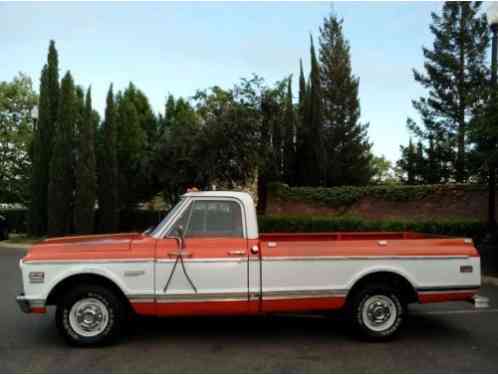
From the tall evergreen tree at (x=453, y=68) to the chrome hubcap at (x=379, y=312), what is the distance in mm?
28317

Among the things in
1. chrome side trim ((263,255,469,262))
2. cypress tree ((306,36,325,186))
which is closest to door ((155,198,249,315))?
chrome side trim ((263,255,469,262))

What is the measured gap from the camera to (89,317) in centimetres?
513

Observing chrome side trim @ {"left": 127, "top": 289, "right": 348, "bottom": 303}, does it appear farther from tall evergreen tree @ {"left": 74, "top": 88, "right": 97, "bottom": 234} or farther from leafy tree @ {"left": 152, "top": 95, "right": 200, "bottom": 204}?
tall evergreen tree @ {"left": 74, "top": 88, "right": 97, "bottom": 234}

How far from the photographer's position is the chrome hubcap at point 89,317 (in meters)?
5.11

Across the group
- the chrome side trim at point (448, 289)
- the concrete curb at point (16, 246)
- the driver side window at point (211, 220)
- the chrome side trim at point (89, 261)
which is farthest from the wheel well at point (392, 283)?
the concrete curb at point (16, 246)

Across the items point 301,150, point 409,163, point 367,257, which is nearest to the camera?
point 367,257

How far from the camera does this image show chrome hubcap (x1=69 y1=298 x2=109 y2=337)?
5.11 meters

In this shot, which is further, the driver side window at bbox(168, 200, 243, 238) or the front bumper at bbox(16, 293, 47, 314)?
the driver side window at bbox(168, 200, 243, 238)

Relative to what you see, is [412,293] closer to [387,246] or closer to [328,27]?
[387,246]

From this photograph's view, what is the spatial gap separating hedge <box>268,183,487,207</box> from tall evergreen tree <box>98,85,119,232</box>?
837 cm

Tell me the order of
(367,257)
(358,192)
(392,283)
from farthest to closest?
1. (358,192)
2. (392,283)
3. (367,257)

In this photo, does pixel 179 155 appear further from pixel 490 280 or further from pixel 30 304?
pixel 30 304

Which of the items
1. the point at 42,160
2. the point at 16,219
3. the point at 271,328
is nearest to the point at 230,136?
the point at 42,160

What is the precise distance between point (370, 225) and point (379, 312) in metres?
9.28
